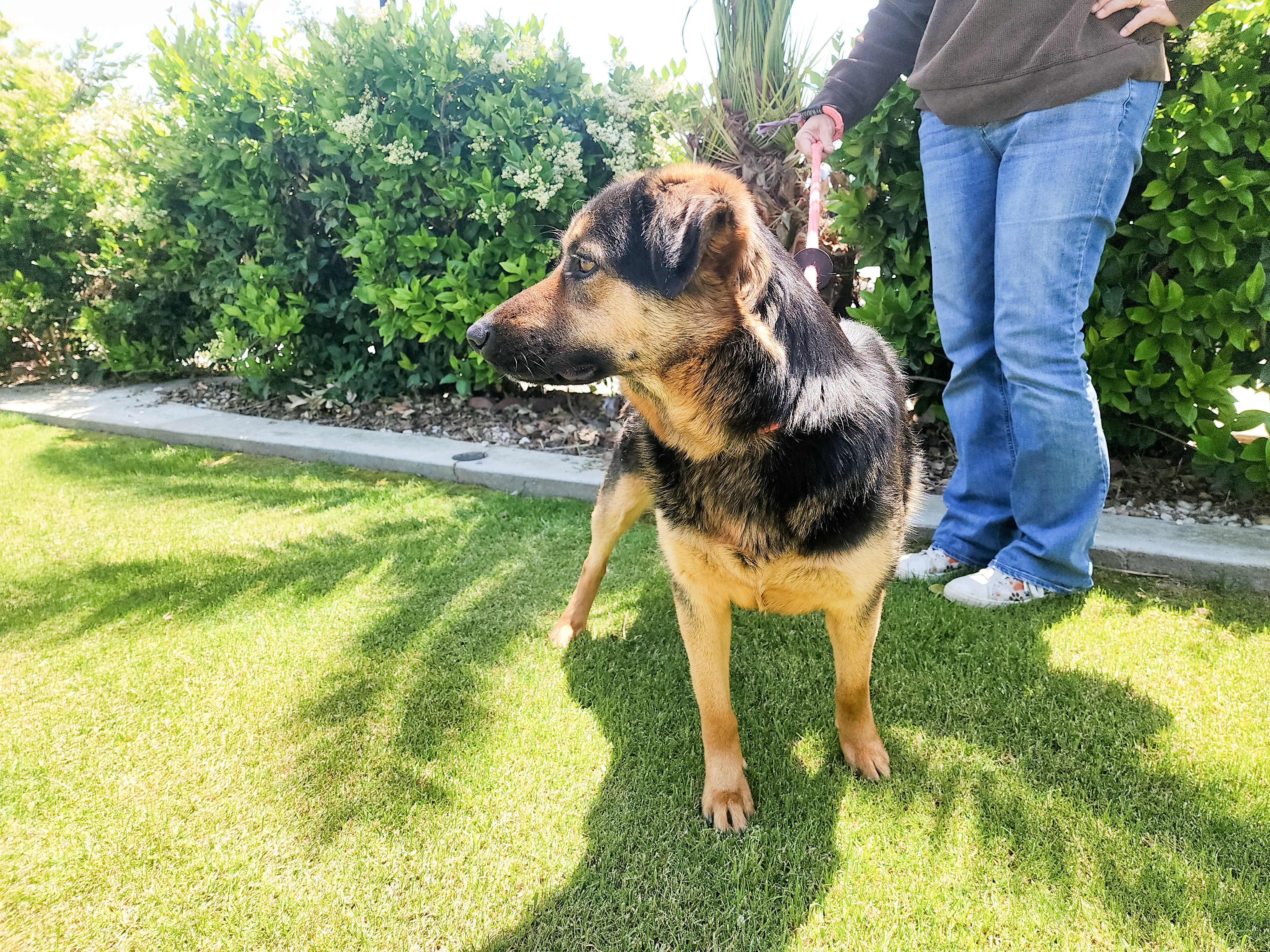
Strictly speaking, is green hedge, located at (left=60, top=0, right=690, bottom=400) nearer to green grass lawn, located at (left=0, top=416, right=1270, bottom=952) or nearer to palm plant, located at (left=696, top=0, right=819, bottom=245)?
palm plant, located at (left=696, top=0, right=819, bottom=245)

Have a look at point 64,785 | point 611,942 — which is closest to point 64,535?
point 64,785

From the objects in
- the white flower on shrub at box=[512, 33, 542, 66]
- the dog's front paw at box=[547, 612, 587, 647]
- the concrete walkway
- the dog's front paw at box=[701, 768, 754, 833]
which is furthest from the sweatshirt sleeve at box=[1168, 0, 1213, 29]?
the white flower on shrub at box=[512, 33, 542, 66]

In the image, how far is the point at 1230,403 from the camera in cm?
317

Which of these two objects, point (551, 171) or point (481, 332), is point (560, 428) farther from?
point (481, 332)

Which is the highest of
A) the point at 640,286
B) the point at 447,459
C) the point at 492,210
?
the point at 492,210

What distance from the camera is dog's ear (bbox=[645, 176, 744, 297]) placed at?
165cm

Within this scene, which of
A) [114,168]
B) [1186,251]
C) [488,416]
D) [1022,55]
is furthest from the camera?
[114,168]

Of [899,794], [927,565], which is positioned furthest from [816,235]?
[899,794]

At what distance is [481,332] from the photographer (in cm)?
188

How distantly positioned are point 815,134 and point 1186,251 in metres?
1.94

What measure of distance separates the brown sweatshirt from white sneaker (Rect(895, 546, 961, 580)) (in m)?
1.82

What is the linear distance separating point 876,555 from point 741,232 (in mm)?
946

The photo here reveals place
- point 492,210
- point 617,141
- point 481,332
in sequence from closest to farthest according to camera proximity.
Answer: point 481,332
point 492,210
point 617,141

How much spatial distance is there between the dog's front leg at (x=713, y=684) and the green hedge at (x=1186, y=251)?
2524mm
